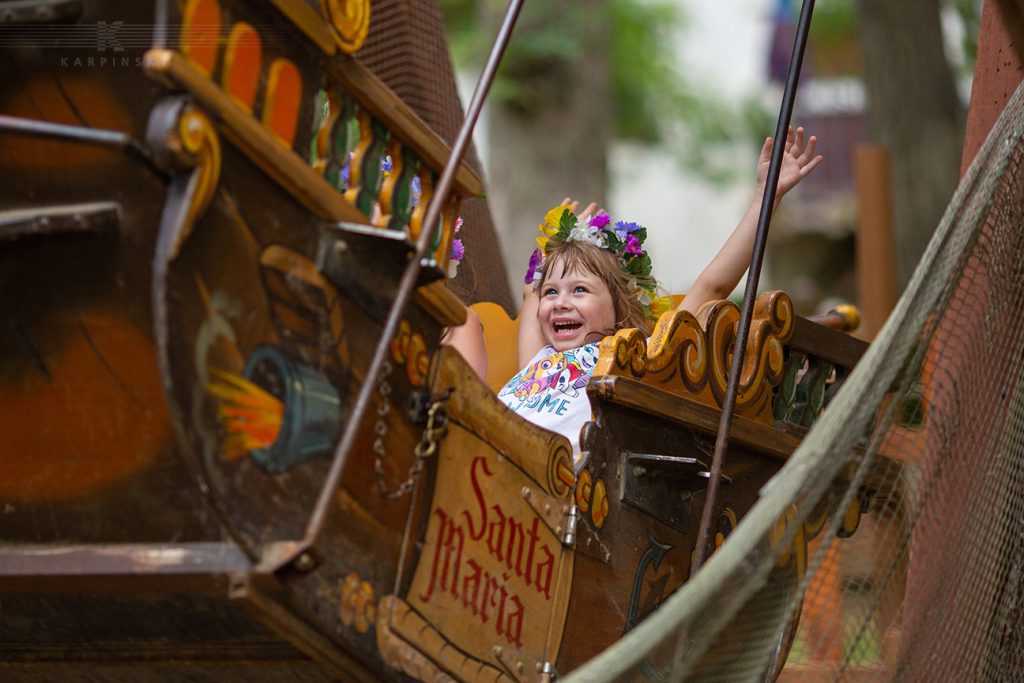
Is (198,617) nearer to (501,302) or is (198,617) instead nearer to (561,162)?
(501,302)

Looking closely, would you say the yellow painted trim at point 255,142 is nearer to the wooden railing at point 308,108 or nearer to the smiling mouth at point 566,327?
the wooden railing at point 308,108

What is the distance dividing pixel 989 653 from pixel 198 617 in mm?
1813

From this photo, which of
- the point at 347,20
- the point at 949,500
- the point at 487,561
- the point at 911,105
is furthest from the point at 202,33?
the point at 911,105

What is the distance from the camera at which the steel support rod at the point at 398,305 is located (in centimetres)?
222

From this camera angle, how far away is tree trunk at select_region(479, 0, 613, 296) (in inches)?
328

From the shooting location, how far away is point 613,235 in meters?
4.02

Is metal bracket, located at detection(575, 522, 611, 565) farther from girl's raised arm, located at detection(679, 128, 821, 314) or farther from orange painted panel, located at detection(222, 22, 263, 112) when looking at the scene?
orange painted panel, located at detection(222, 22, 263, 112)

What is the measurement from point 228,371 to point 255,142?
340 mm

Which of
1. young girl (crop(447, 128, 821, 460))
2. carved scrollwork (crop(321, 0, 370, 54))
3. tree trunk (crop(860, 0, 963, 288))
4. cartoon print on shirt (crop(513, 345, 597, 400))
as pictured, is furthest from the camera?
tree trunk (crop(860, 0, 963, 288))

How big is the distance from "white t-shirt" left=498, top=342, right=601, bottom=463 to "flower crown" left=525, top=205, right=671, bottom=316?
0.90 feet

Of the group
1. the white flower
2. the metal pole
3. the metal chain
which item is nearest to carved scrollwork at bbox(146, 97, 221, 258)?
the metal chain

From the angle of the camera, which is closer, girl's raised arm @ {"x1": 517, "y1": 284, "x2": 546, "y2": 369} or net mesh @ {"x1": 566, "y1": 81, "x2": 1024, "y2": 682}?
net mesh @ {"x1": 566, "y1": 81, "x2": 1024, "y2": 682}

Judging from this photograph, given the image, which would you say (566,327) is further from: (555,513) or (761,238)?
(555,513)

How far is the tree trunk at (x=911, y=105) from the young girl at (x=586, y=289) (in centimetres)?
415
